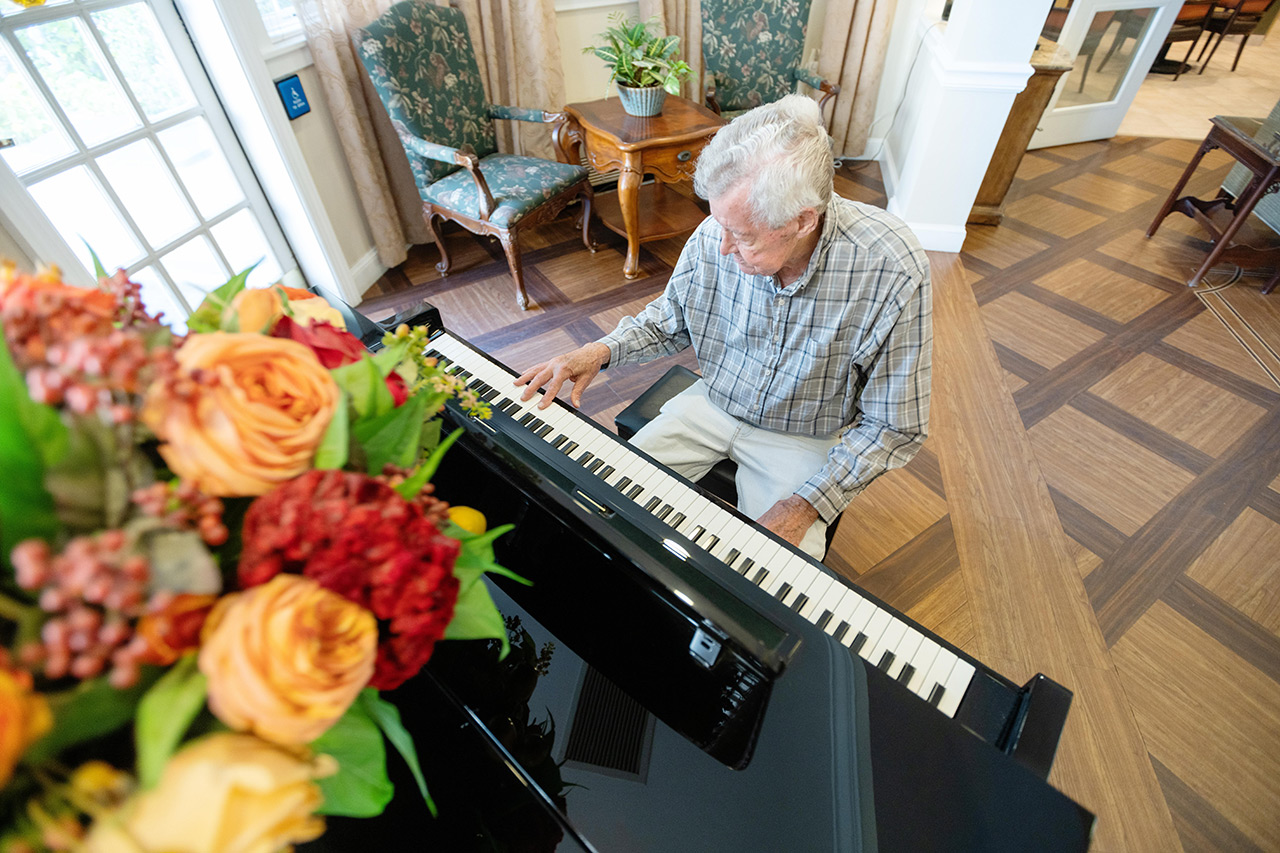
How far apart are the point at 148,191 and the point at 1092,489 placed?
3281 mm

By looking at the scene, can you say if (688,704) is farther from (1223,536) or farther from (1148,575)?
(1223,536)

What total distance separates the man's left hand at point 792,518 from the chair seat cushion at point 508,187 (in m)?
1.86

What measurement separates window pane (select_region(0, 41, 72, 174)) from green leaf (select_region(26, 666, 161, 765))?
6.22 ft

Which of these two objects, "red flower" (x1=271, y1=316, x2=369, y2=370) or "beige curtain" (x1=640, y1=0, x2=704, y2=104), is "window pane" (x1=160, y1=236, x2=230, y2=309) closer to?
"red flower" (x1=271, y1=316, x2=369, y2=370)

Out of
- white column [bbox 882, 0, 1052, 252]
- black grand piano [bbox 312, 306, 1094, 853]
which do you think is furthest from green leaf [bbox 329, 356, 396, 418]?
white column [bbox 882, 0, 1052, 252]

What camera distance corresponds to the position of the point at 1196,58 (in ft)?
18.7

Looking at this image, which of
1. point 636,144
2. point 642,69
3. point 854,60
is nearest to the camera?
point 636,144

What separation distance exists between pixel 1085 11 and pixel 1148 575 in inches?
147

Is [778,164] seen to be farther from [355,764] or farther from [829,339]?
[355,764]

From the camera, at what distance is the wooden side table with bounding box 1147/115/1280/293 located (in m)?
2.35

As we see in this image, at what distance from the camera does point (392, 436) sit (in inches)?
16.7

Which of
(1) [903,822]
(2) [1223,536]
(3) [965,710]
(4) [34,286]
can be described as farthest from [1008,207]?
(4) [34,286]

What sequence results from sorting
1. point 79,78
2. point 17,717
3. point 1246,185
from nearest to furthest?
point 17,717, point 79,78, point 1246,185

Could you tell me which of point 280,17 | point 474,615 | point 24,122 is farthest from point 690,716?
point 280,17
